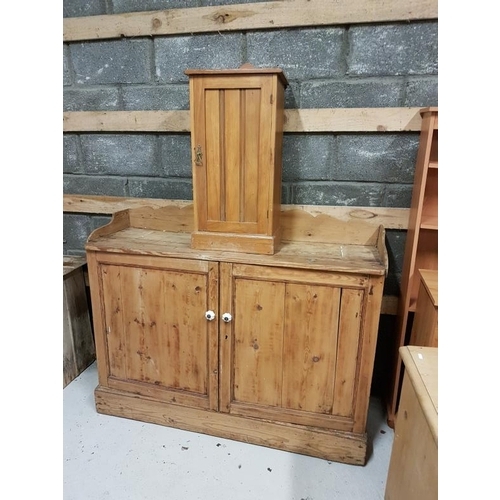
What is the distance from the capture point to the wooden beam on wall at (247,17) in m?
1.48

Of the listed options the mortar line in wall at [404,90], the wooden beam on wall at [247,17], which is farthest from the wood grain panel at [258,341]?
the wooden beam on wall at [247,17]

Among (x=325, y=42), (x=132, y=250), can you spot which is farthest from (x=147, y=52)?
(x=132, y=250)

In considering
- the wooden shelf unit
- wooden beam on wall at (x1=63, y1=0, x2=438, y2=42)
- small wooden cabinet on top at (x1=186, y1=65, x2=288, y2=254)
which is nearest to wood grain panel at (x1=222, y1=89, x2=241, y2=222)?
small wooden cabinet on top at (x1=186, y1=65, x2=288, y2=254)

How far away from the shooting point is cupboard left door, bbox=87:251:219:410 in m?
1.53

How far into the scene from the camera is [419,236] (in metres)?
1.66

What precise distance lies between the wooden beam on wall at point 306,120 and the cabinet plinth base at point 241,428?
129 centimetres

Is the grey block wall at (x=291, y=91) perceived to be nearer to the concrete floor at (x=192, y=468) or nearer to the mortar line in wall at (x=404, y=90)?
the mortar line in wall at (x=404, y=90)

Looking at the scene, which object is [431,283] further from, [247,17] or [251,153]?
[247,17]

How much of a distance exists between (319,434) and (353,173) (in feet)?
3.77

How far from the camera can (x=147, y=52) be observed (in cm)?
176

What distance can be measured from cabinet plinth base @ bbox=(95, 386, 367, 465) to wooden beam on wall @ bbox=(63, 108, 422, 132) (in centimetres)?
129

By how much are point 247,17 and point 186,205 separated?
89 centimetres

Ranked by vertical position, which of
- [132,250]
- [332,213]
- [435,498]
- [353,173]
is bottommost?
[435,498]

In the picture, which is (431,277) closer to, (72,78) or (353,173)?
(353,173)
